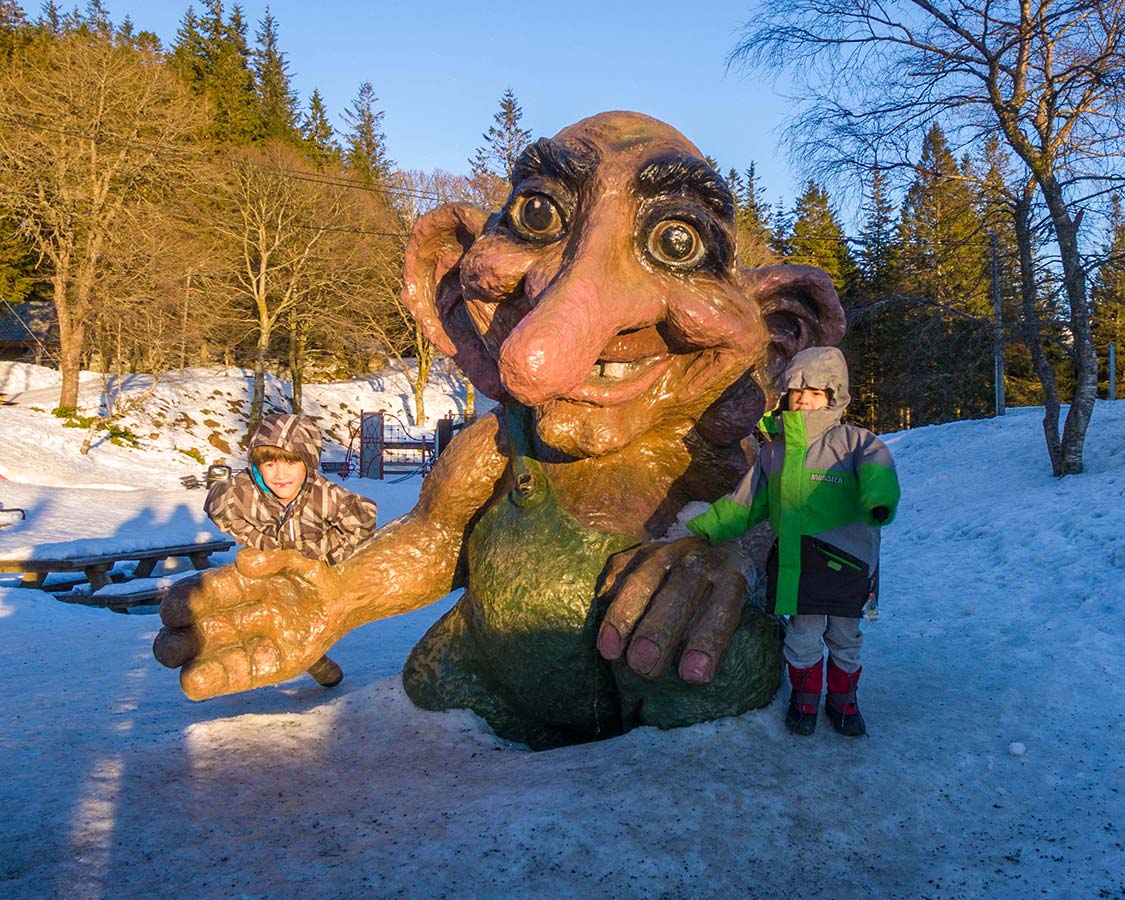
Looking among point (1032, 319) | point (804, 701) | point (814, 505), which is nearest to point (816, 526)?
point (814, 505)

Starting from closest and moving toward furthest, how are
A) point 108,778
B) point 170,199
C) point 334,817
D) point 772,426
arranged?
point 334,817 → point 108,778 → point 772,426 → point 170,199

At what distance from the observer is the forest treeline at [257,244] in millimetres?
8312

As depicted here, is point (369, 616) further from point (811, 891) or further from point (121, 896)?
point (811, 891)

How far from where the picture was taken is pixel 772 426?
2.06 meters

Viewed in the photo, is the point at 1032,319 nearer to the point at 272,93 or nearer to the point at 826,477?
the point at 826,477

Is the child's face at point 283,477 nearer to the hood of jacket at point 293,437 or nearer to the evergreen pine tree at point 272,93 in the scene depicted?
the hood of jacket at point 293,437

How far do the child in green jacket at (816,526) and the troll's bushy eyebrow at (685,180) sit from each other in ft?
1.44

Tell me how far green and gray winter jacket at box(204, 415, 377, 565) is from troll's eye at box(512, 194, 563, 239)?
4.29 feet

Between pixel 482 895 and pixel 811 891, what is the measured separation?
0.53 meters

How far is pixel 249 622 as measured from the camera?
6.64ft

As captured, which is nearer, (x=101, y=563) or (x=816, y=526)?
(x=816, y=526)

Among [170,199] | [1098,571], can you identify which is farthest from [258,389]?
[1098,571]

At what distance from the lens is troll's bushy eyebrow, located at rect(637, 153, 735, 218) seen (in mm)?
1808

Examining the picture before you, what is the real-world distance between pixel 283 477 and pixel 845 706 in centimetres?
198
